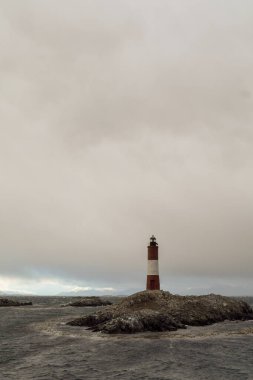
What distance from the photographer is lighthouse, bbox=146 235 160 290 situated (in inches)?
1929

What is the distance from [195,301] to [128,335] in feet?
44.4

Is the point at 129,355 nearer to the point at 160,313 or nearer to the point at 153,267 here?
the point at 160,313

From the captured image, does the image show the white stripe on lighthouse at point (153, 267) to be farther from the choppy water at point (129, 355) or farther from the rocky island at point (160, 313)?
the choppy water at point (129, 355)

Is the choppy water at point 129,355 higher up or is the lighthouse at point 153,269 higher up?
the lighthouse at point 153,269

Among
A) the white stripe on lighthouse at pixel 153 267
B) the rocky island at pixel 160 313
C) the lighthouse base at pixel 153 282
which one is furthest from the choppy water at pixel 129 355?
the white stripe on lighthouse at pixel 153 267

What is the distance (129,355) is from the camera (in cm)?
2191

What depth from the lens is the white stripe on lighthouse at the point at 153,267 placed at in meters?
49.2

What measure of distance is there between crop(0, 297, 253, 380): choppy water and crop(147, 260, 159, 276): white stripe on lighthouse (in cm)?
1737

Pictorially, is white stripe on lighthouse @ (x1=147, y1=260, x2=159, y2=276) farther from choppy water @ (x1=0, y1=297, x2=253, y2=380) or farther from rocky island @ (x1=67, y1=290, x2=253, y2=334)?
choppy water @ (x1=0, y1=297, x2=253, y2=380)

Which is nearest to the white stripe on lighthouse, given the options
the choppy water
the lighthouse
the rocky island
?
the lighthouse

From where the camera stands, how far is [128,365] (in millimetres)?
19766

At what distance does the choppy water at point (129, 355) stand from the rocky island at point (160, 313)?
154 centimetres

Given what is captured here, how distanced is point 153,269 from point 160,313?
55.1 feet

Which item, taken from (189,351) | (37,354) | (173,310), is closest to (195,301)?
(173,310)
